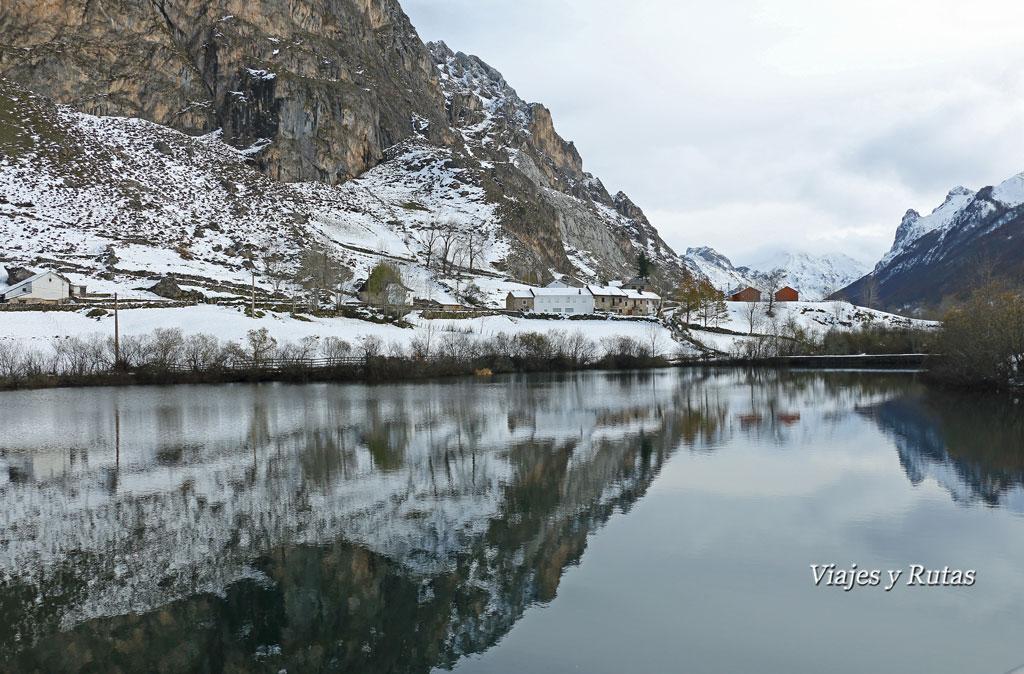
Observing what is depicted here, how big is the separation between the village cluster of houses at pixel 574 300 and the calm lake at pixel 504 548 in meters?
68.4

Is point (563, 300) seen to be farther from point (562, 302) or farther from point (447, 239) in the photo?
point (447, 239)

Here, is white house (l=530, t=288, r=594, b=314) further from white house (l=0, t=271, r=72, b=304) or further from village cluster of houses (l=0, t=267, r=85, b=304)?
white house (l=0, t=271, r=72, b=304)

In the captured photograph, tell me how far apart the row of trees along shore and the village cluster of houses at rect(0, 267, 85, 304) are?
65.4ft

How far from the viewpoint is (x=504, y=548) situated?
13438mm

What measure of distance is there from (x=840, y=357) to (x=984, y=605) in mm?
73655

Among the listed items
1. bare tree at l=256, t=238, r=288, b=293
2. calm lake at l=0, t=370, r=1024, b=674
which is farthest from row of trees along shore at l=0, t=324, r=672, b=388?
bare tree at l=256, t=238, r=288, b=293

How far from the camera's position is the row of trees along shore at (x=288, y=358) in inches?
1977

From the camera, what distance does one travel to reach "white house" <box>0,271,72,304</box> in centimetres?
6888

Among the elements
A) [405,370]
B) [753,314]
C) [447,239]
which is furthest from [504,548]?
[447,239]

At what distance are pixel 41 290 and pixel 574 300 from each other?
63.6m

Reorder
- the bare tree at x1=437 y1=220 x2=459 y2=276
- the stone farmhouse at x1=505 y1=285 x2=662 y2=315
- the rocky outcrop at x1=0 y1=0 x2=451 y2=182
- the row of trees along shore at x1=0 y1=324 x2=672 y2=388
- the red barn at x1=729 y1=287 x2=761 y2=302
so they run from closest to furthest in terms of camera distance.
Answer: the row of trees along shore at x1=0 y1=324 x2=672 y2=388, the stone farmhouse at x1=505 y1=285 x2=662 y2=315, the red barn at x1=729 y1=287 x2=761 y2=302, the bare tree at x1=437 y1=220 x2=459 y2=276, the rocky outcrop at x1=0 y1=0 x2=451 y2=182

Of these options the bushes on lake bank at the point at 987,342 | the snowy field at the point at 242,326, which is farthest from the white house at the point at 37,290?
the bushes on lake bank at the point at 987,342

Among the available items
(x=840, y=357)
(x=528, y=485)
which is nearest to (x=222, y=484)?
(x=528, y=485)

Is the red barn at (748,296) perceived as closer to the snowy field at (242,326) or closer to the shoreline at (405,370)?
the shoreline at (405,370)
